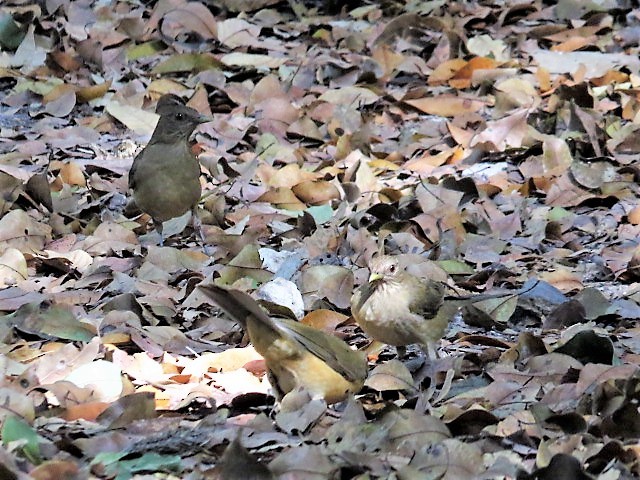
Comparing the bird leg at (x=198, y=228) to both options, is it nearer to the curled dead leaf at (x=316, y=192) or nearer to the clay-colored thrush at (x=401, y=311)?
the curled dead leaf at (x=316, y=192)

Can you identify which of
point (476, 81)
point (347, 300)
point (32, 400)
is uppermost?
point (32, 400)

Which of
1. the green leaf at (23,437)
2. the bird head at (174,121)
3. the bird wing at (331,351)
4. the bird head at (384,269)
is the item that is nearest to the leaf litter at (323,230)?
the green leaf at (23,437)

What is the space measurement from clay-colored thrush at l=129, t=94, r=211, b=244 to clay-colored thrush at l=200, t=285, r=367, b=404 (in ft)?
9.10

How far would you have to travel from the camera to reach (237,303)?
3.85 metres

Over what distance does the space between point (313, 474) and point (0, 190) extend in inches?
157

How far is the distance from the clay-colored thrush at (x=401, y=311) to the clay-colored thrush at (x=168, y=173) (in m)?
1.96

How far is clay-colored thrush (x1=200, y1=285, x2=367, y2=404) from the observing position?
13.1ft

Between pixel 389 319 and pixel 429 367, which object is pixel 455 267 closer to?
pixel 389 319

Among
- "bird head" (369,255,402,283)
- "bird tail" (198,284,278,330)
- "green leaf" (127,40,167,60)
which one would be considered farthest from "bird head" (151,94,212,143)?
"bird tail" (198,284,278,330)

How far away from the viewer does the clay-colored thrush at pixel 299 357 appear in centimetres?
401

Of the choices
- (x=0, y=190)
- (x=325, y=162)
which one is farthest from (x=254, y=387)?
(x=325, y=162)

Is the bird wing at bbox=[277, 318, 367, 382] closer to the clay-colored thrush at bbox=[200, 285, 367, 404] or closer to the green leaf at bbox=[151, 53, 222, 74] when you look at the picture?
the clay-colored thrush at bbox=[200, 285, 367, 404]

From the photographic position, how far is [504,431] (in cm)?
404

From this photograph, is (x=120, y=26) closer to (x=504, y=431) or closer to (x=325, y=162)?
(x=325, y=162)
